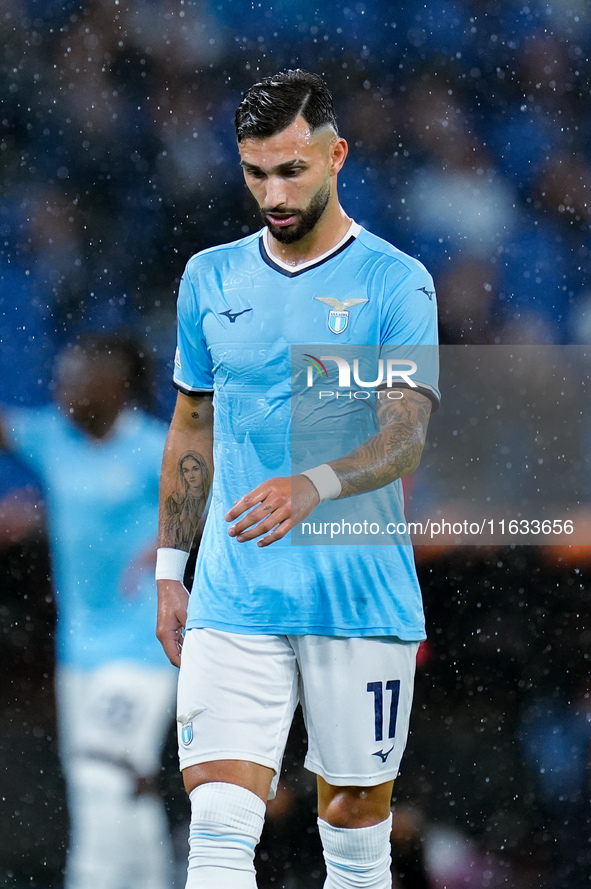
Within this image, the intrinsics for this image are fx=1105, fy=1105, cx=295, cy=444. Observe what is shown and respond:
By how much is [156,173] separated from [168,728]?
1.45 metres

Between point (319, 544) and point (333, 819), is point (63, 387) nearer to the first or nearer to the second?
point (319, 544)

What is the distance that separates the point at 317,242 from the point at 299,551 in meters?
0.67

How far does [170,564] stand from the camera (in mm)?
2494

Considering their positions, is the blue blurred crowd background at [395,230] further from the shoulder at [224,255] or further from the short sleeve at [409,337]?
the short sleeve at [409,337]

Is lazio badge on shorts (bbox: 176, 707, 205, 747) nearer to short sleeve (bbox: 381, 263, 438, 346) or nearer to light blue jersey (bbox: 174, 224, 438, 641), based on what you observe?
light blue jersey (bbox: 174, 224, 438, 641)

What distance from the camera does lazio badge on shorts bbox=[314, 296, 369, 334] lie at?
2340 millimetres

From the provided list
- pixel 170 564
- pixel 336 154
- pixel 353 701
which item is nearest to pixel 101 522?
pixel 170 564

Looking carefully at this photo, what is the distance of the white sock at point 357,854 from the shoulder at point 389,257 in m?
1.22

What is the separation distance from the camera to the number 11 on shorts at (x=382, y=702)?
92.1 inches

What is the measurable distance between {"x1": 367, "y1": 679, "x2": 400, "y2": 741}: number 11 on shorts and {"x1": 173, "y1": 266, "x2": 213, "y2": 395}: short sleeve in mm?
750

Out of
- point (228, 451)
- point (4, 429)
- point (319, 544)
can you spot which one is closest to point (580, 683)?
point (319, 544)

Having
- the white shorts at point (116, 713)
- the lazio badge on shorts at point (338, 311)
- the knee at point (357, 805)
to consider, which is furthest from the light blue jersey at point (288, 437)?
the white shorts at point (116, 713)

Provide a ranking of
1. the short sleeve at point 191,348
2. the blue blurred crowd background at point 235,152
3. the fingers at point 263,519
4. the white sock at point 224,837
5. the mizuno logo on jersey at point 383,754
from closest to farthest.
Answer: the fingers at point 263,519 → the white sock at point 224,837 → the mizuno logo on jersey at point 383,754 → the short sleeve at point 191,348 → the blue blurred crowd background at point 235,152

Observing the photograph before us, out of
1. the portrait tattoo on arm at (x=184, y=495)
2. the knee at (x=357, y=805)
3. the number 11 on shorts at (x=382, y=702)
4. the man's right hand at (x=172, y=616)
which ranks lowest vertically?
the knee at (x=357, y=805)
